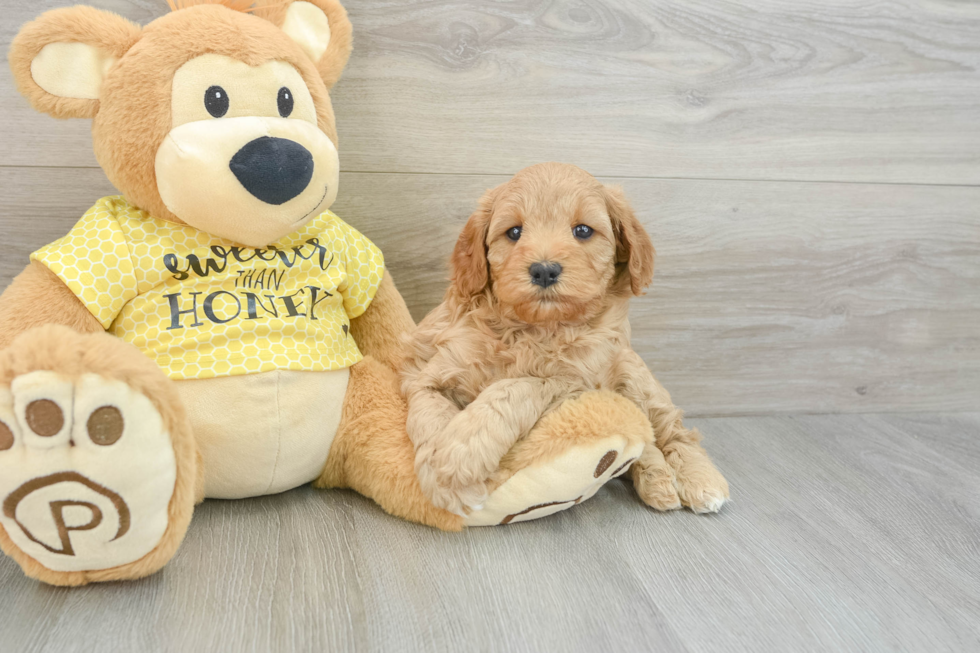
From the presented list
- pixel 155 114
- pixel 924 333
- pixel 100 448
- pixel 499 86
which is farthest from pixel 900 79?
pixel 100 448

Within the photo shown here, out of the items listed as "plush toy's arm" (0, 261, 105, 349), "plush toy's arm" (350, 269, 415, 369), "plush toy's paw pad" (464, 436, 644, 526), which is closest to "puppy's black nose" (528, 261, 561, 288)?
"plush toy's paw pad" (464, 436, 644, 526)

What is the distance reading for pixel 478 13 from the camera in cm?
138

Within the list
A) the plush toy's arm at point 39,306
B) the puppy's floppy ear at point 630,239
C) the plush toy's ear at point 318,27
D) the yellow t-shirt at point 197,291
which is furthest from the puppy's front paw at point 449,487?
the plush toy's ear at point 318,27

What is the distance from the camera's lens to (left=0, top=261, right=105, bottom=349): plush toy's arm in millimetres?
978

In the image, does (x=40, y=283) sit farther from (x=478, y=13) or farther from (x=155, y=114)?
(x=478, y=13)

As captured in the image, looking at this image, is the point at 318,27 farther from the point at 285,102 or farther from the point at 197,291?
the point at 197,291

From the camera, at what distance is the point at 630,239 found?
3.70ft

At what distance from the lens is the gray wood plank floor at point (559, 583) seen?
874mm

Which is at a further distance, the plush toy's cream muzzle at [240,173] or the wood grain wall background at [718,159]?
the wood grain wall background at [718,159]

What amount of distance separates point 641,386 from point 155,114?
34.7 inches

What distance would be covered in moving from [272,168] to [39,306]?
389 mm

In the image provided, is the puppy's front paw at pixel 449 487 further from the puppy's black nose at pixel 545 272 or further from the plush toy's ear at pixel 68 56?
the plush toy's ear at pixel 68 56

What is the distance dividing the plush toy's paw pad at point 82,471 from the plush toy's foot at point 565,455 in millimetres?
467

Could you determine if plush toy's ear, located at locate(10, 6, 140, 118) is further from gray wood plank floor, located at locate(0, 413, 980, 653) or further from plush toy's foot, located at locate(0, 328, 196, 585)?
gray wood plank floor, located at locate(0, 413, 980, 653)
